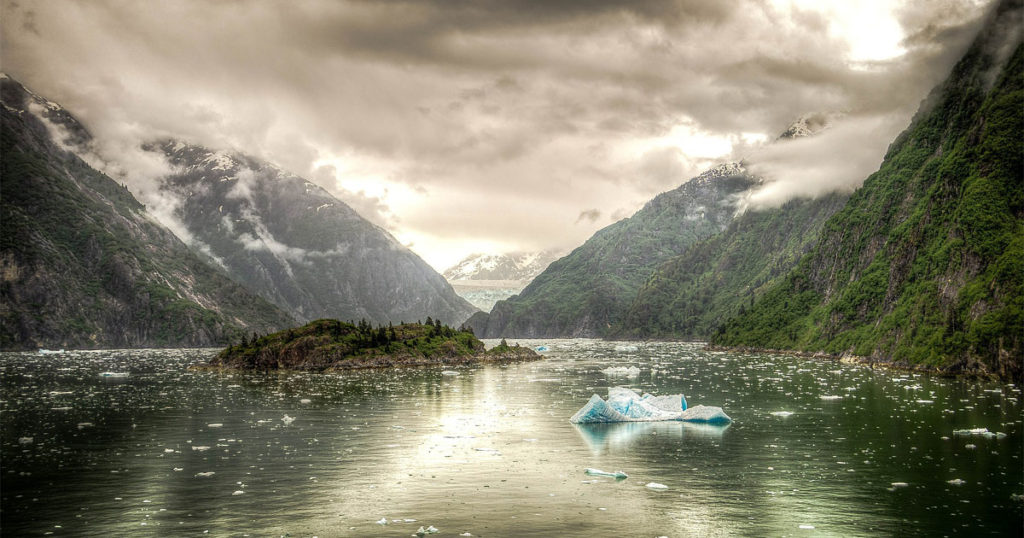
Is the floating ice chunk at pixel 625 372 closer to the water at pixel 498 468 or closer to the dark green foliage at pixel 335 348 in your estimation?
the water at pixel 498 468

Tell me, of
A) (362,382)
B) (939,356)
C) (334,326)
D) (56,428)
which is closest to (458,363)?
(334,326)

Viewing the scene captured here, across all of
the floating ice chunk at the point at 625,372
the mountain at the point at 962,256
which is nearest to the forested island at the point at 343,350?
the floating ice chunk at the point at 625,372

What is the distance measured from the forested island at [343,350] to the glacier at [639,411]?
84082 mm

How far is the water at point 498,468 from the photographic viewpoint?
2758 cm

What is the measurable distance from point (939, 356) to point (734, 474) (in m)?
93.0

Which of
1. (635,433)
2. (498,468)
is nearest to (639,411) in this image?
(635,433)

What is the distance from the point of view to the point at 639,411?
2292 inches

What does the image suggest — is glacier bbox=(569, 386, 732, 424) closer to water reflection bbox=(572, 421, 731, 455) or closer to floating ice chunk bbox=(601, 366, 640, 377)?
water reflection bbox=(572, 421, 731, 455)

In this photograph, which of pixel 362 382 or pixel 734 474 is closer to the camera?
pixel 734 474

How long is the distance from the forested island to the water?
5907 cm

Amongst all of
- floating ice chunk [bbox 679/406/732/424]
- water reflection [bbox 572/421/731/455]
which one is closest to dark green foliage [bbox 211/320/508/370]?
water reflection [bbox 572/421/731/455]

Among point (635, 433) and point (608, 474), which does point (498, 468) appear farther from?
point (635, 433)

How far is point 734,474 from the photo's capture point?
119ft

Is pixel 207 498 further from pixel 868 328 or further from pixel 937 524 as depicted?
pixel 868 328
